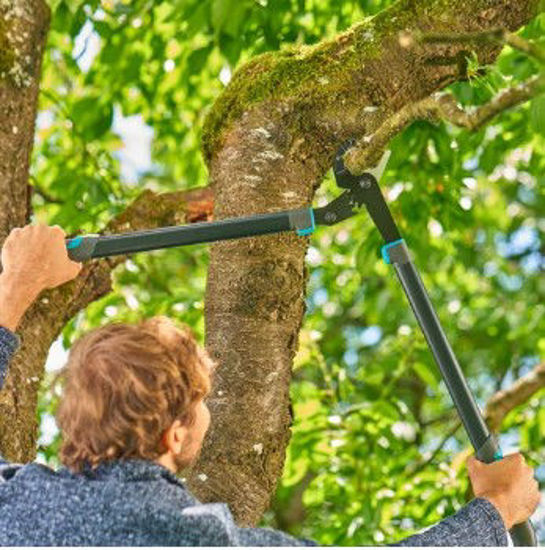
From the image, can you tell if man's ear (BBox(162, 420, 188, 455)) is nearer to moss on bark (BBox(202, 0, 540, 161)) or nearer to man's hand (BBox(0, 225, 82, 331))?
man's hand (BBox(0, 225, 82, 331))

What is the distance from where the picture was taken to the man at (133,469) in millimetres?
1594

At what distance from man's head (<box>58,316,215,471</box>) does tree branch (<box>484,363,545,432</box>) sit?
2.22 meters

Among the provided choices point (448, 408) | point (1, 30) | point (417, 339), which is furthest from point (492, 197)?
point (1, 30)

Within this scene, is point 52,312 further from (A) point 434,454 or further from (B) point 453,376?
(A) point 434,454

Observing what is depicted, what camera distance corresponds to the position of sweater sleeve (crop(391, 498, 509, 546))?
1.83 metres

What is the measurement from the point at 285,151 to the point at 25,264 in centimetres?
56

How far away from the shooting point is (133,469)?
1653 mm

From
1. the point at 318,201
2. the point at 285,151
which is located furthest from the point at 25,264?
the point at 318,201

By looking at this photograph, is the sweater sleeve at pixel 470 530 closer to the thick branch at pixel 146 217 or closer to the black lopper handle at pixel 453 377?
the black lopper handle at pixel 453 377

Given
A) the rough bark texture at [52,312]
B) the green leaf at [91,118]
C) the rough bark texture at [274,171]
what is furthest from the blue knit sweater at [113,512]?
the green leaf at [91,118]

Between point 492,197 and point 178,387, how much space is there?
599cm

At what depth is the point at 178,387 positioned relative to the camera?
5.69 ft

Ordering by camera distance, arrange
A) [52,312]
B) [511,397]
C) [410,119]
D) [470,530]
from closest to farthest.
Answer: [470,530]
[410,119]
[52,312]
[511,397]

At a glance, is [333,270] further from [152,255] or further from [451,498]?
[451,498]
